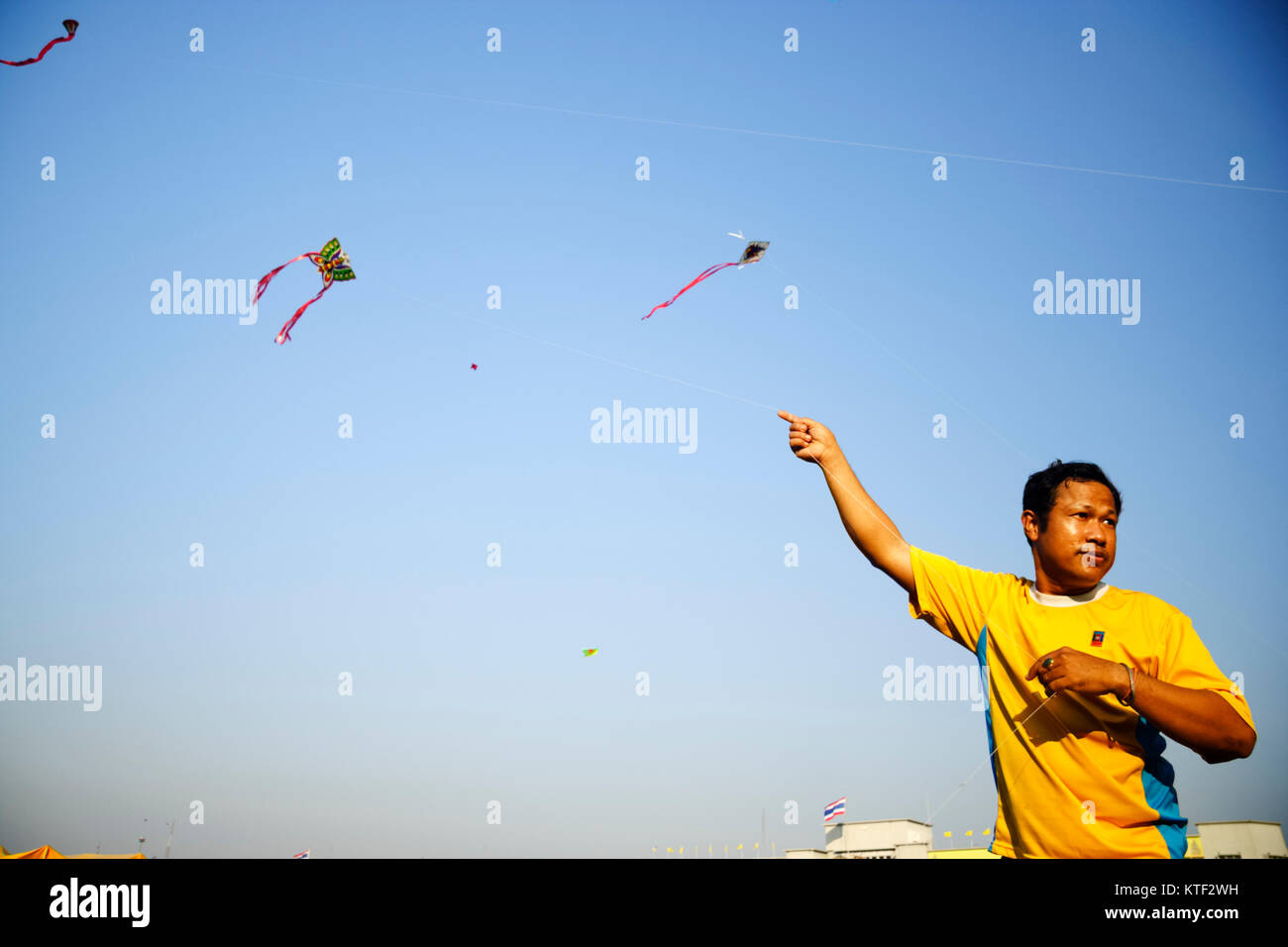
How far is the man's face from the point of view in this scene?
399 centimetres

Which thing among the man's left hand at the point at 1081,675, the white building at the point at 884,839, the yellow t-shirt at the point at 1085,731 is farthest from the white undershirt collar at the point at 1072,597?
the white building at the point at 884,839

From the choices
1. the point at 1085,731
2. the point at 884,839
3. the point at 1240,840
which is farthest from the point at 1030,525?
the point at 884,839

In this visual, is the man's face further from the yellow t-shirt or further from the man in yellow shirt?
the yellow t-shirt

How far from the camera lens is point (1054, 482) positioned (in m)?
4.19

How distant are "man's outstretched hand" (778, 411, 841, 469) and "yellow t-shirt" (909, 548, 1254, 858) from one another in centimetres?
110

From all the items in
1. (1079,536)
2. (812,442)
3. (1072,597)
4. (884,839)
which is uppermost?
(812,442)

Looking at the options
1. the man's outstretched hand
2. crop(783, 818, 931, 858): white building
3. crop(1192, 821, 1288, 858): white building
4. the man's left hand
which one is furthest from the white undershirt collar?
crop(783, 818, 931, 858): white building

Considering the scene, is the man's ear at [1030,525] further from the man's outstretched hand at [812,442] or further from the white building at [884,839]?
the white building at [884,839]

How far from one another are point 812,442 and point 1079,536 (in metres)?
1.34

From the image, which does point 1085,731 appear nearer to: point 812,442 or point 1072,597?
point 1072,597
